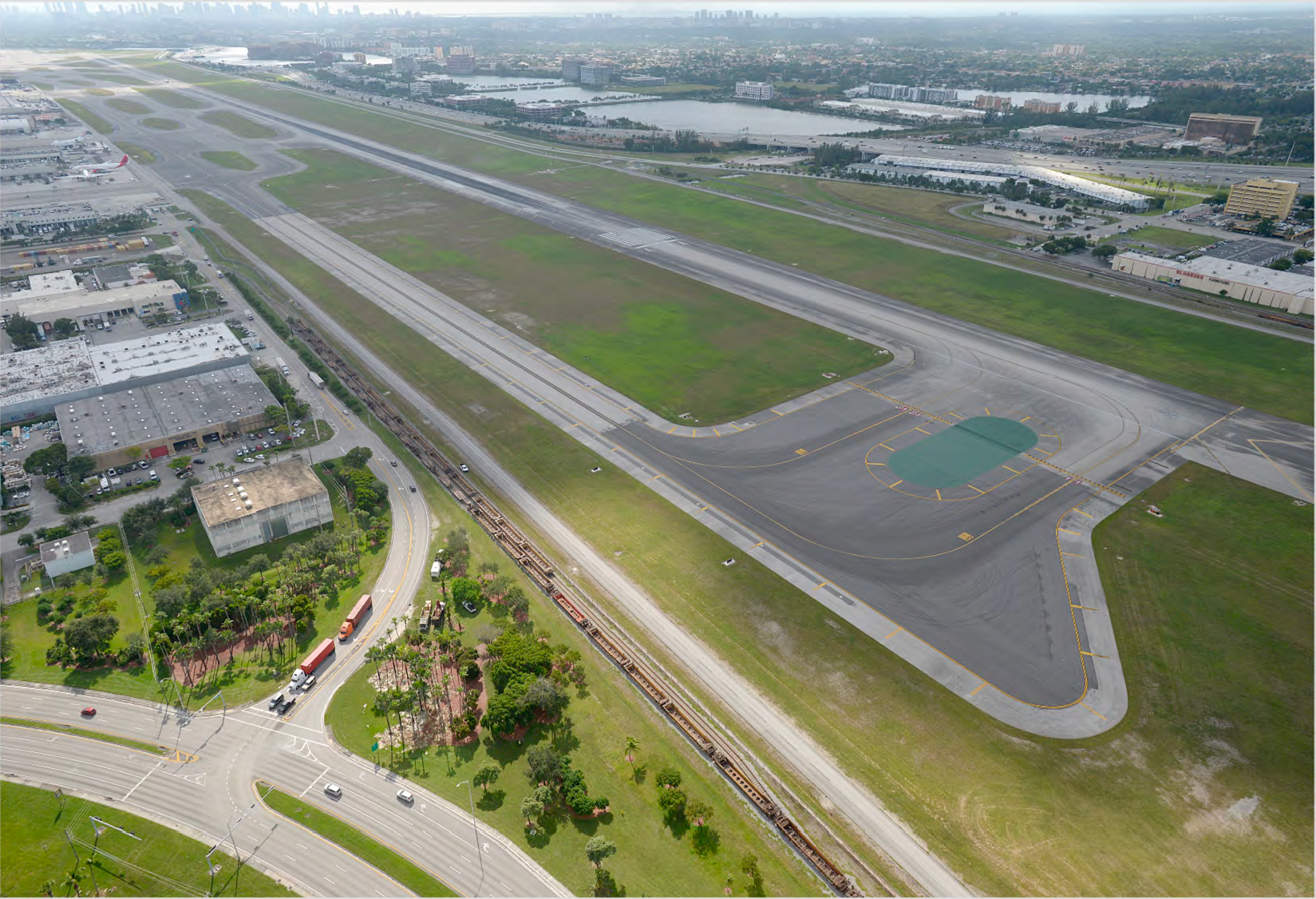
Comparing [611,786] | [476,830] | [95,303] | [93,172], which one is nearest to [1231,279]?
[611,786]

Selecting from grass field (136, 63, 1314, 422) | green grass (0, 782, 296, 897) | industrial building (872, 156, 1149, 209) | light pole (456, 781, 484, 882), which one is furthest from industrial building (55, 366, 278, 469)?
industrial building (872, 156, 1149, 209)

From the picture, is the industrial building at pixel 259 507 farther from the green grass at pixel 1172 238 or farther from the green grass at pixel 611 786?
the green grass at pixel 1172 238

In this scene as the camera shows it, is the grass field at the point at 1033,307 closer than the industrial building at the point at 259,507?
No

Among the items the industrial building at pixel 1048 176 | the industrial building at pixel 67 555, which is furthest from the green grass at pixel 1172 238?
the industrial building at pixel 67 555

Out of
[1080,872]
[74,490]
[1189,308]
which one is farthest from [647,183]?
[1080,872]

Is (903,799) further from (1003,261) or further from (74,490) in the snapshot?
(1003,261)
